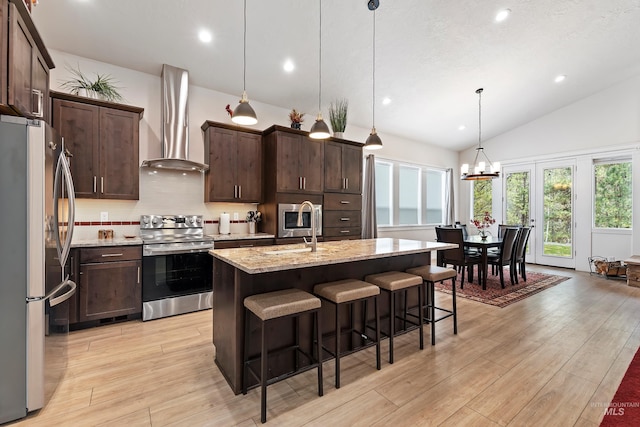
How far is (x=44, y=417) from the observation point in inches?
69.1

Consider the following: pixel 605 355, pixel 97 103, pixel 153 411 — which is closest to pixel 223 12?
pixel 97 103

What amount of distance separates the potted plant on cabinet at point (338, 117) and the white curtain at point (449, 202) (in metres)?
4.21

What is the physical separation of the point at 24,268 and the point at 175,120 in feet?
8.47

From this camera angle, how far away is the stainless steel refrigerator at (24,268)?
1704 millimetres

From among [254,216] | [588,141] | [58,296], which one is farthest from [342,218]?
[588,141]

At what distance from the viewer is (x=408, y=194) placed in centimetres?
700

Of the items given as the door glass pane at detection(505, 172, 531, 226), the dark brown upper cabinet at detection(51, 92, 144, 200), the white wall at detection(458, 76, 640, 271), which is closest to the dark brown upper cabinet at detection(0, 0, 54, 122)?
the dark brown upper cabinet at detection(51, 92, 144, 200)

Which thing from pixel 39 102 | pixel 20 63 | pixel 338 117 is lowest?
pixel 39 102

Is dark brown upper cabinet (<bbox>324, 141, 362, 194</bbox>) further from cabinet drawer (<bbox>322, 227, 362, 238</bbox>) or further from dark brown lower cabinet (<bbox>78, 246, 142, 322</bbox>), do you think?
dark brown lower cabinet (<bbox>78, 246, 142, 322</bbox>)

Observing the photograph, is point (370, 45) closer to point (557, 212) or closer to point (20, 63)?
point (20, 63)

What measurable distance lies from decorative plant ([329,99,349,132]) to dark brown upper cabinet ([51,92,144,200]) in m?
2.80

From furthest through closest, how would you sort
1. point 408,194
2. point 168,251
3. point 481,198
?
point 481,198, point 408,194, point 168,251

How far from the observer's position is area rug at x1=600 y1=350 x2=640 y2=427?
1731 mm

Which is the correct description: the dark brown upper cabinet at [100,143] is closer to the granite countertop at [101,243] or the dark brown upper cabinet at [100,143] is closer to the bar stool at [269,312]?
the granite countertop at [101,243]
